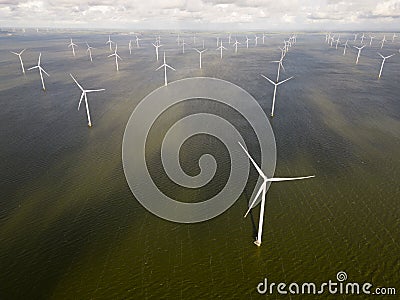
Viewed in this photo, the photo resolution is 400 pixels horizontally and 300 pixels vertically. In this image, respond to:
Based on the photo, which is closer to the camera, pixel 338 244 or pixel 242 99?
pixel 338 244

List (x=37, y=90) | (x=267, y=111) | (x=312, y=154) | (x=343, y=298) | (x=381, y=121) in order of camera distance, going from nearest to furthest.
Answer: (x=343, y=298) → (x=312, y=154) → (x=381, y=121) → (x=267, y=111) → (x=37, y=90)

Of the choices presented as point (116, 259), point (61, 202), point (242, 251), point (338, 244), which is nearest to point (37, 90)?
point (61, 202)

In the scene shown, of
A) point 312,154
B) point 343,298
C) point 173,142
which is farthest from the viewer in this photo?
point 173,142

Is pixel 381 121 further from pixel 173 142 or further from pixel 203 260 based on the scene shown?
pixel 203 260

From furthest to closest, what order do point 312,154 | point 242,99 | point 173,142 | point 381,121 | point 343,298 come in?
point 242,99 < point 381,121 < point 173,142 < point 312,154 < point 343,298

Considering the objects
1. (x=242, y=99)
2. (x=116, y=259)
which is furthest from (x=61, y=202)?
(x=242, y=99)

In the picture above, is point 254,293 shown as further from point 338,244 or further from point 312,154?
point 312,154
